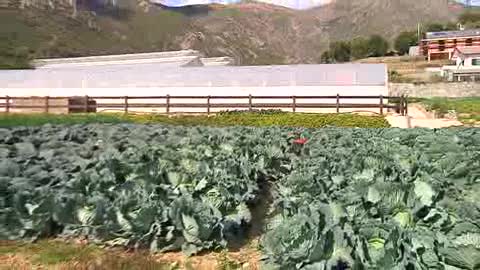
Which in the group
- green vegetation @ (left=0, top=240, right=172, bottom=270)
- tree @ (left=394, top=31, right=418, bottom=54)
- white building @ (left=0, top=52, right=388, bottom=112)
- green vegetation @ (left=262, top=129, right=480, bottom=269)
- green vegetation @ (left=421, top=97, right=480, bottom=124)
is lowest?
green vegetation @ (left=0, top=240, right=172, bottom=270)

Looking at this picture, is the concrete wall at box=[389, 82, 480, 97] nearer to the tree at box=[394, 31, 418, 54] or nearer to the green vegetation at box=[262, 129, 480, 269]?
A: the green vegetation at box=[262, 129, 480, 269]

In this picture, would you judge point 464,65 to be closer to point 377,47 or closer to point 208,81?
point 377,47

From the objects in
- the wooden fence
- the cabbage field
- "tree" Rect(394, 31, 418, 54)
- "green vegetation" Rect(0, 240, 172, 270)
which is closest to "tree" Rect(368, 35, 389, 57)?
"tree" Rect(394, 31, 418, 54)

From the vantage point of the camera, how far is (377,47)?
116062mm

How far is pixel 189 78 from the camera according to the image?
39.2 m

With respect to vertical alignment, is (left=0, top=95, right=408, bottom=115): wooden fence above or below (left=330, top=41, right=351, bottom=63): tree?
below

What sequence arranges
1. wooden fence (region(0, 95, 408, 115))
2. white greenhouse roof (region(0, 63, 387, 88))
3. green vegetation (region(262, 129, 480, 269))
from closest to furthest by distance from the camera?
green vegetation (region(262, 129, 480, 269))
wooden fence (region(0, 95, 408, 115))
white greenhouse roof (region(0, 63, 387, 88))

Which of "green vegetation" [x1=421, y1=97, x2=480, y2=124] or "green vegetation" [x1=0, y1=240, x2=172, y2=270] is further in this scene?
"green vegetation" [x1=421, y1=97, x2=480, y2=124]

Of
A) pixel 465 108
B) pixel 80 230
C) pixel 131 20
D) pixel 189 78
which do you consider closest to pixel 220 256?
pixel 80 230

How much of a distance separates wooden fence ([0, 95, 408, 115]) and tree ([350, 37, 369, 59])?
7872 cm

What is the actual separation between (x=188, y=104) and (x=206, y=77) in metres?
4.20

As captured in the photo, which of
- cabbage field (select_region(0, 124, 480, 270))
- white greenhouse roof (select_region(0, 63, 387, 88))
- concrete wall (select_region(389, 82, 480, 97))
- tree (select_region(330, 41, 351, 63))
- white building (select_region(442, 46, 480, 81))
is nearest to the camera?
cabbage field (select_region(0, 124, 480, 270))

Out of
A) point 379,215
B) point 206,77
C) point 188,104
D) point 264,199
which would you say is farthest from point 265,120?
point 379,215

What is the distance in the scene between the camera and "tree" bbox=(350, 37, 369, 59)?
368ft
